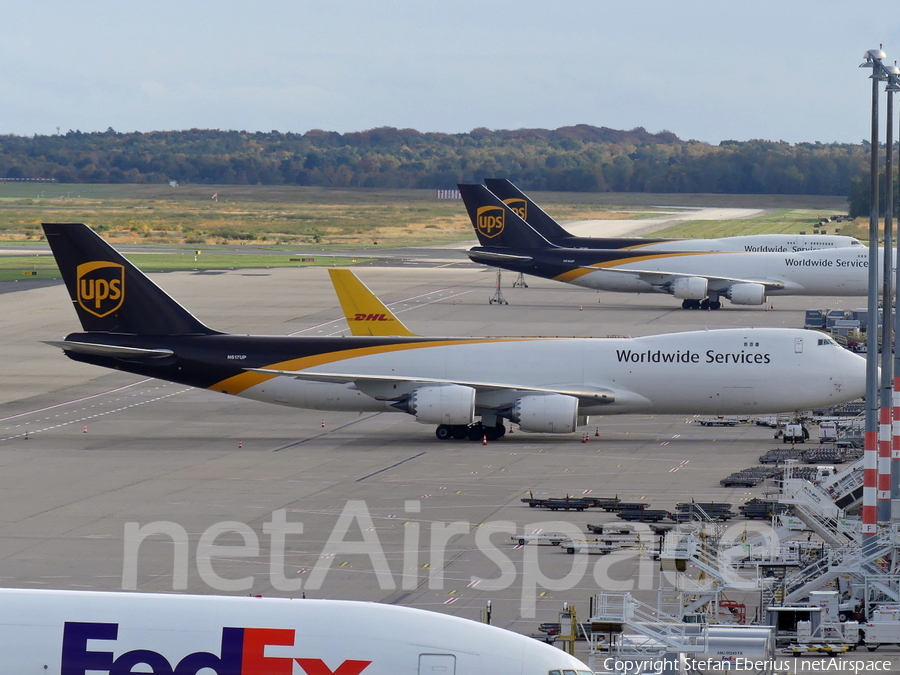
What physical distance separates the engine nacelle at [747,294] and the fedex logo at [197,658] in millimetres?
81083

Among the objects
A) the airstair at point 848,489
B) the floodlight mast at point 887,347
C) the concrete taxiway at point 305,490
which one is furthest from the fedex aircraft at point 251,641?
the airstair at point 848,489

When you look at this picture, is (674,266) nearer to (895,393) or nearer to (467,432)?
(467,432)

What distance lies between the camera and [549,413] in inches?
1887

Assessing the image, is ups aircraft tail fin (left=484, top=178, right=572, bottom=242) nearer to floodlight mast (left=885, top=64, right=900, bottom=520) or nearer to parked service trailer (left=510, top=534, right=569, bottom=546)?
floodlight mast (left=885, top=64, right=900, bottom=520)

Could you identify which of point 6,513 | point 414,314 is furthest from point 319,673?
point 414,314

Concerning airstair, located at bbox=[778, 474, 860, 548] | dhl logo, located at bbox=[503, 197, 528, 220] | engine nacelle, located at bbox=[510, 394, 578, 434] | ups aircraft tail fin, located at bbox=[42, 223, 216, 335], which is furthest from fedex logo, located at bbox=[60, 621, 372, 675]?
dhl logo, located at bbox=[503, 197, 528, 220]

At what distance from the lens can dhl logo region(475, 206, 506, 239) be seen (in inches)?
3952

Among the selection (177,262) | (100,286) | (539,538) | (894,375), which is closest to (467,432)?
(100,286)

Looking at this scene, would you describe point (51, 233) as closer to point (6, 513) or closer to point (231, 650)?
point (6, 513)

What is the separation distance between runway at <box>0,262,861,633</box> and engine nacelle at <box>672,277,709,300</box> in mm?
41294

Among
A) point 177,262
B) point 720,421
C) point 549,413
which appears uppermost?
point 177,262

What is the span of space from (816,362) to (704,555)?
22541 millimetres

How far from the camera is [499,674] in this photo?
667 inches

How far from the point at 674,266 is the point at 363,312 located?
47514 millimetres
